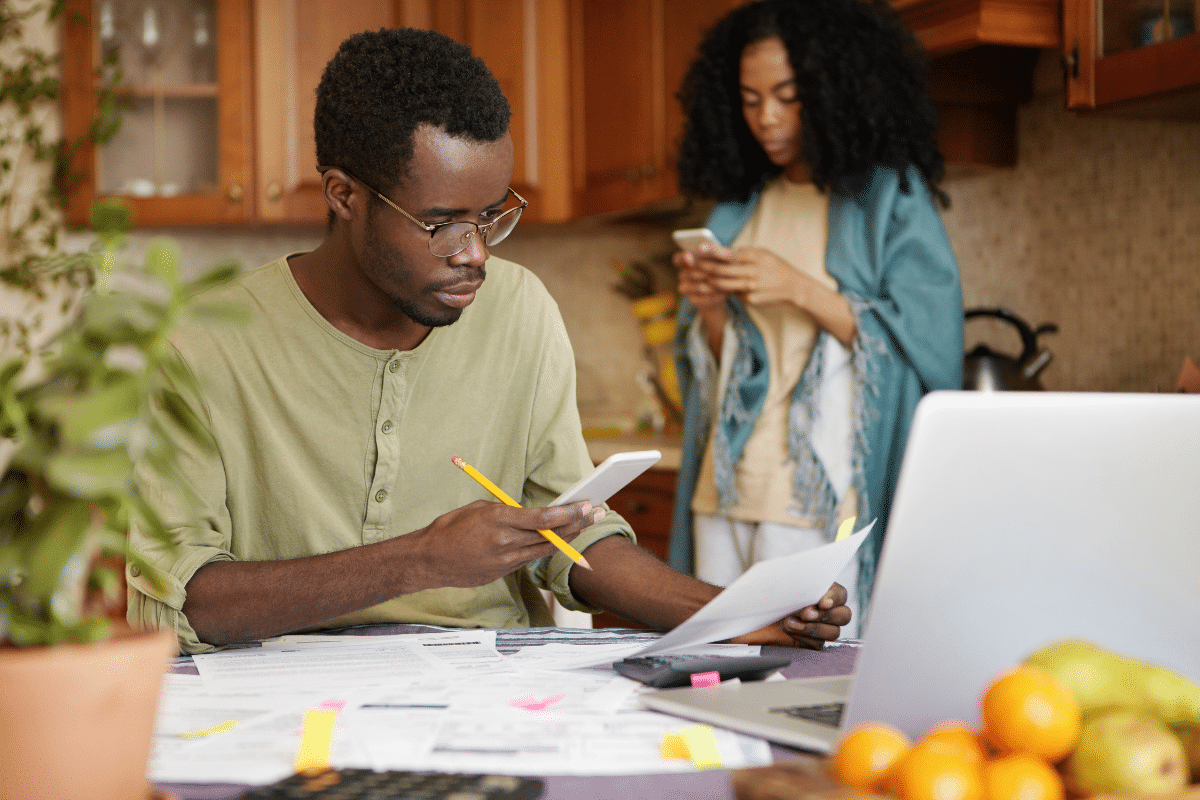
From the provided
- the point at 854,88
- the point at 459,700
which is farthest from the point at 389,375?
the point at 854,88

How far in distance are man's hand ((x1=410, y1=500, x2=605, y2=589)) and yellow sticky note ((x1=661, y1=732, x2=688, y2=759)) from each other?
34 cm

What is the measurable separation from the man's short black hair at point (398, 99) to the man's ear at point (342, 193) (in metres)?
0.01

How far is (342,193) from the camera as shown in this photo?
4.42 ft

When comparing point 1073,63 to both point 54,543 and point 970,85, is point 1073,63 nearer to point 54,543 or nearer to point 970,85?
point 970,85

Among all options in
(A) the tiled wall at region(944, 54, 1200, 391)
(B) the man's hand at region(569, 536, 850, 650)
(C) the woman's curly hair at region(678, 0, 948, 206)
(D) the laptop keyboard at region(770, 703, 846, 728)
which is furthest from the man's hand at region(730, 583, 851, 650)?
(A) the tiled wall at region(944, 54, 1200, 391)

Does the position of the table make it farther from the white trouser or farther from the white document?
the white trouser

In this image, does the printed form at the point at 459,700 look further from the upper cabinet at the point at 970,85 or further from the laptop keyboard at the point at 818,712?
Answer: the upper cabinet at the point at 970,85

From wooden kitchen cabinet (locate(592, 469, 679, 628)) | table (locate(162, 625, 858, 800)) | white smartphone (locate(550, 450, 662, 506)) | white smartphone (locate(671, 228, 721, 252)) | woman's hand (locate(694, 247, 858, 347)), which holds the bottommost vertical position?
wooden kitchen cabinet (locate(592, 469, 679, 628))

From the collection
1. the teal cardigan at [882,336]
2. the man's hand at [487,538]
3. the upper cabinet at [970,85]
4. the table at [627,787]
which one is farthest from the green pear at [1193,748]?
the upper cabinet at [970,85]

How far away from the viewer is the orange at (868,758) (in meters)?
0.52

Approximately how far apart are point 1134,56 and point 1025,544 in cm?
144

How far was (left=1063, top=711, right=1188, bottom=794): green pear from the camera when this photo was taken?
0.51 m

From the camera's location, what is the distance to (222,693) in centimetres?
88

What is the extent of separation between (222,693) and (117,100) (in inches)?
113
